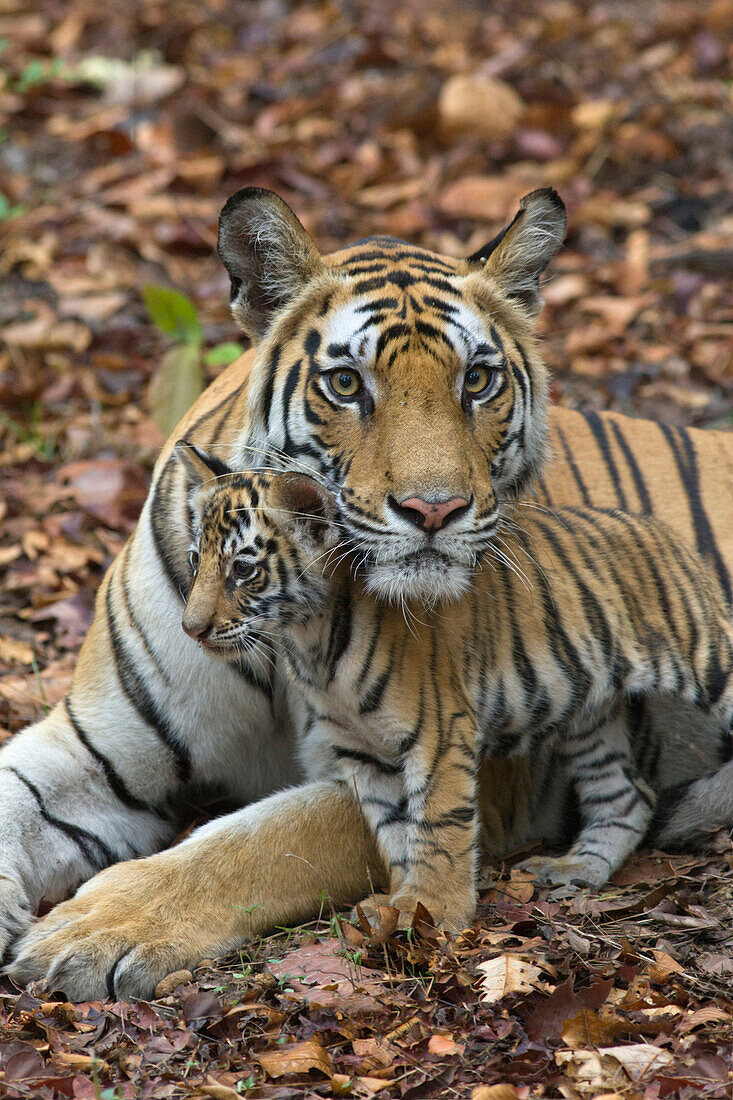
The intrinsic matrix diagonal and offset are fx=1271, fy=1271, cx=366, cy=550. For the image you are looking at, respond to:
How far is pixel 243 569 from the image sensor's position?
9.32 ft

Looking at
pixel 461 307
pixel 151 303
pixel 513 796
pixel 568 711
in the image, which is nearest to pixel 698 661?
pixel 568 711

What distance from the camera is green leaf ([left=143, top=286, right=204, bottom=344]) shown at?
18.0ft

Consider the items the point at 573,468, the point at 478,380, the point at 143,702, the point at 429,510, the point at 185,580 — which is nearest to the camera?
the point at 429,510

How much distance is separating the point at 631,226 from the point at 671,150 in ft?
2.60

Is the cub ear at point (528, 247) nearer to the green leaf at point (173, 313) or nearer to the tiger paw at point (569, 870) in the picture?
the tiger paw at point (569, 870)

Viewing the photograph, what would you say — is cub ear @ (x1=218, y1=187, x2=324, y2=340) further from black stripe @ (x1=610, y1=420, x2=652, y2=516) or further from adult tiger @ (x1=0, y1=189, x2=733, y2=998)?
black stripe @ (x1=610, y1=420, x2=652, y2=516)

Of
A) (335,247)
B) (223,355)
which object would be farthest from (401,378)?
(335,247)

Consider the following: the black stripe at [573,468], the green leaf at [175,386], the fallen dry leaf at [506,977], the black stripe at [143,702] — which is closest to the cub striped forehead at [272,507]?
the black stripe at [143,702]

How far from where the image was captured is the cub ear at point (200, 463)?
10.0 ft

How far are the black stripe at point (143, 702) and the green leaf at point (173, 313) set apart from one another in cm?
240

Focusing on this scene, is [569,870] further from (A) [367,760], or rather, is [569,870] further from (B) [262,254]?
(B) [262,254]

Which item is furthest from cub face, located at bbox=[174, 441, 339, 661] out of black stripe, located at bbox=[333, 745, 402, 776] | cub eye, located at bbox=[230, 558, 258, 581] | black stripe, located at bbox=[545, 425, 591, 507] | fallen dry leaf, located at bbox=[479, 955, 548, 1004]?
black stripe, located at bbox=[545, 425, 591, 507]

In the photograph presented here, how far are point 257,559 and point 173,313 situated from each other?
3.00 meters

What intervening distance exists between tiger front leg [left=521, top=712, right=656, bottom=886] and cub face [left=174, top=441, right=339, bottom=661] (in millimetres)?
1026
